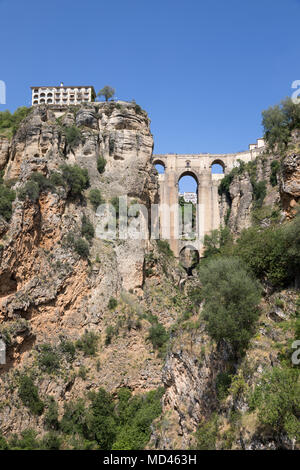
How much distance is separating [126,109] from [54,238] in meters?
13.5

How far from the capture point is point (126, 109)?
37.8 meters

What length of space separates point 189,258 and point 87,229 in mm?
18602

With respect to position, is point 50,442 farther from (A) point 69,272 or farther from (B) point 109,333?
(A) point 69,272

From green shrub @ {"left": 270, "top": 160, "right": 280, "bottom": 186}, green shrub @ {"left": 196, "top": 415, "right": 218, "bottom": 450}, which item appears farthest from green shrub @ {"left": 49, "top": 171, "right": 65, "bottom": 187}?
green shrub @ {"left": 270, "top": 160, "right": 280, "bottom": 186}

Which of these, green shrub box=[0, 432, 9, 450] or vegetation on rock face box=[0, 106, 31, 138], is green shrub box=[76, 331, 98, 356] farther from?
vegetation on rock face box=[0, 106, 31, 138]

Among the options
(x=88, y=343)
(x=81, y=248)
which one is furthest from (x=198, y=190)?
(x=88, y=343)

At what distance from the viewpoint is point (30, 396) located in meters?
25.5

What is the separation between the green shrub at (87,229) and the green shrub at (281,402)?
19829 mm

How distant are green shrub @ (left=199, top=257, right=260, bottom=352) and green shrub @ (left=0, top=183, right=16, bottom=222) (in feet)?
46.4

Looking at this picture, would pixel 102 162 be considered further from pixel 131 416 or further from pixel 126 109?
pixel 131 416

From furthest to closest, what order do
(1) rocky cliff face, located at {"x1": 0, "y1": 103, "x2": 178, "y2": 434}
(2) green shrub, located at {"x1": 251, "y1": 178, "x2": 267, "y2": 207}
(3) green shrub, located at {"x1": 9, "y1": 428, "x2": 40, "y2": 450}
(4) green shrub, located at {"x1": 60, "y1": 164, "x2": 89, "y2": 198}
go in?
(2) green shrub, located at {"x1": 251, "y1": 178, "x2": 267, "y2": 207} → (4) green shrub, located at {"x1": 60, "y1": 164, "x2": 89, "y2": 198} → (1) rocky cliff face, located at {"x1": 0, "y1": 103, "x2": 178, "y2": 434} → (3) green shrub, located at {"x1": 9, "y1": 428, "x2": 40, "y2": 450}

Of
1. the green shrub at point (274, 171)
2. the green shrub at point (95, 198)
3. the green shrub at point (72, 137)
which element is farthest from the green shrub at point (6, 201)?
the green shrub at point (274, 171)

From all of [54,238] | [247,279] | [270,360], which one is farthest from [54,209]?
[270,360]

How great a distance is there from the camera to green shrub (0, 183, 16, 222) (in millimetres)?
28625
